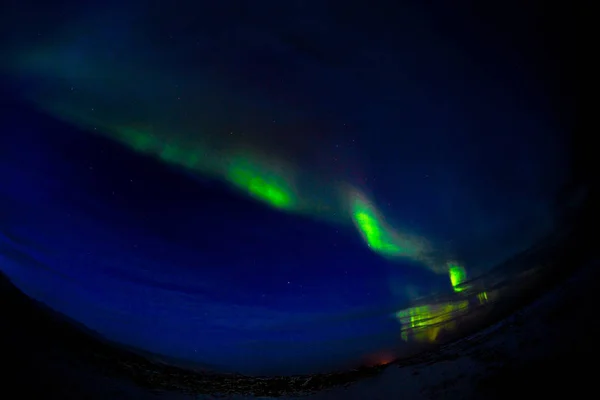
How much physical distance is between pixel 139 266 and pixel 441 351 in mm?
2611

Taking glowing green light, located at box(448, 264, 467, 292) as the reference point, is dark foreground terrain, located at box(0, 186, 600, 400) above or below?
below

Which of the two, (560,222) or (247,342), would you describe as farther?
(247,342)

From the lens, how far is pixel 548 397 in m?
1.91

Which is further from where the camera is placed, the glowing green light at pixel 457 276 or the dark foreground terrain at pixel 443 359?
the glowing green light at pixel 457 276

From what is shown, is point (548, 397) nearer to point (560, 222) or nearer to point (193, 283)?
point (560, 222)

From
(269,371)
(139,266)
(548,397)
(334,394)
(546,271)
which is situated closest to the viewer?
(548,397)

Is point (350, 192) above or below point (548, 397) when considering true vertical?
above

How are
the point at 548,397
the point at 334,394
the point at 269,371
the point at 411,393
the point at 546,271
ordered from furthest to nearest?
the point at 269,371
the point at 334,394
the point at 411,393
the point at 546,271
the point at 548,397

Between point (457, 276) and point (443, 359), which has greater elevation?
point (457, 276)

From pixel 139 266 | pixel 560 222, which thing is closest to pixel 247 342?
pixel 139 266

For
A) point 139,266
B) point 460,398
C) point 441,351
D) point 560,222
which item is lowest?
point 460,398

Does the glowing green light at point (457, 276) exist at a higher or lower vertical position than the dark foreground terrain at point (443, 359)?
higher

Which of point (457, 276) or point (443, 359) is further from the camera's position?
point (457, 276)

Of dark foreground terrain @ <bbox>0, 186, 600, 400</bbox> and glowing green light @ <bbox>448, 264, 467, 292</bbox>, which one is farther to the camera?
glowing green light @ <bbox>448, 264, 467, 292</bbox>
